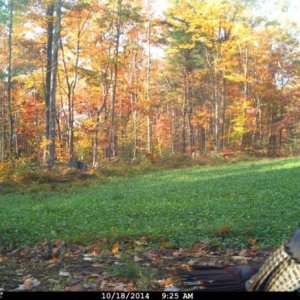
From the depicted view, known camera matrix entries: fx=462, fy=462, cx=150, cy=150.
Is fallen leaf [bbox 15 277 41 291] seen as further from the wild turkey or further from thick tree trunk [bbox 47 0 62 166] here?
thick tree trunk [bbox 47 0 62 166]

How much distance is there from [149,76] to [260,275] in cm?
3220

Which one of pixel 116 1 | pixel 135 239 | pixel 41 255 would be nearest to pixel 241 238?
pixel 135 239

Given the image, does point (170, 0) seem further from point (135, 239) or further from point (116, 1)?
point (135, 239)

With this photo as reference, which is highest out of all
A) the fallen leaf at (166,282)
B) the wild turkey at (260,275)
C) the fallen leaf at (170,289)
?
the wild turkey at (260,275)

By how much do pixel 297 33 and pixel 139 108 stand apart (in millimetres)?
15116

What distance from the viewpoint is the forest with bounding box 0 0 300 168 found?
28.6 meters

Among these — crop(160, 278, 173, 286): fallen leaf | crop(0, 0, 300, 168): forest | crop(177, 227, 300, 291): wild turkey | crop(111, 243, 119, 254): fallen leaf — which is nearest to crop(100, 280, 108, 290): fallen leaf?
crop(160, 278, 173, 286): fallen leaf

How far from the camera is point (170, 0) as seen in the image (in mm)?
33812

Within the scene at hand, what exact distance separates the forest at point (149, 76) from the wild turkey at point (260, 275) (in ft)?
72.0

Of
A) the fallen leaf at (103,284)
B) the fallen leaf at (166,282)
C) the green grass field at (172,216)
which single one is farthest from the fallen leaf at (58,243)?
the fallen leaf at (166,282)

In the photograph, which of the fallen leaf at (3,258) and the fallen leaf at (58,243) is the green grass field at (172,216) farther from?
the fallen leaf at (3,258)

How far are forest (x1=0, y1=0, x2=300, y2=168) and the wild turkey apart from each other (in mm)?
21958

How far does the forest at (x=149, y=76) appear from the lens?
28562 millimetres

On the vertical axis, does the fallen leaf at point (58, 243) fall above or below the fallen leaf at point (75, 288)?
below
